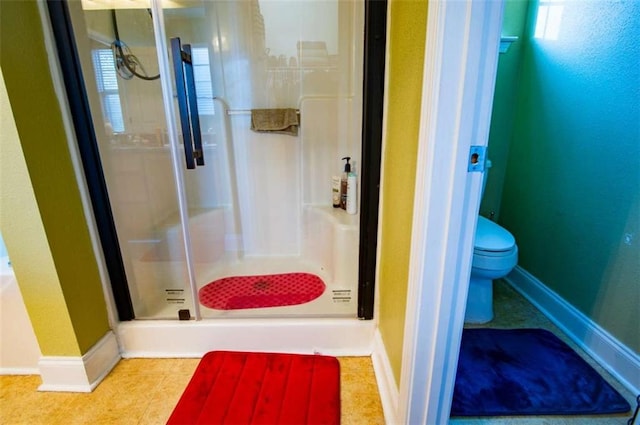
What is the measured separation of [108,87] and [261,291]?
1.26 m

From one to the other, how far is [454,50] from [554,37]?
159cm

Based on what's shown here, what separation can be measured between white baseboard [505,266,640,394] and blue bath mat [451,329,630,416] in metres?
0.08

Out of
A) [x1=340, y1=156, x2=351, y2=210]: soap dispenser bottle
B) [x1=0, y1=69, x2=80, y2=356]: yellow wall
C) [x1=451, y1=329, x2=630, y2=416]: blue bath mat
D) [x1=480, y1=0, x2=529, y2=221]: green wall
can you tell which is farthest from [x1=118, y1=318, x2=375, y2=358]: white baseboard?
[x1=480, y1=0, x2=529, y2=221]: green wall

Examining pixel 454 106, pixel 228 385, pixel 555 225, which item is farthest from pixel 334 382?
pixel 555 225

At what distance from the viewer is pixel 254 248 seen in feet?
7.35

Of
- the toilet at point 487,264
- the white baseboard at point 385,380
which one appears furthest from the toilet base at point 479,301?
the white baseboard at point 385,380

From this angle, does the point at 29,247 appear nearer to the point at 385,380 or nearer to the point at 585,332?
the point at 385,380

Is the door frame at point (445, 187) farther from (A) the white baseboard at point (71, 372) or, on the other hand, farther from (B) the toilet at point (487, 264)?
(A) the white baseboard at point (71, 372)

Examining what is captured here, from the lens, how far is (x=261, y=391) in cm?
128

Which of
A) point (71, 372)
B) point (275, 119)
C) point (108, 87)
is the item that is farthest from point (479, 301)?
point (108, 87)

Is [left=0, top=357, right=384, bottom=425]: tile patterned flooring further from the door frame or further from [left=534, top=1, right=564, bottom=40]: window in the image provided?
[left=534, top=1, right=564, bottom=40]: window

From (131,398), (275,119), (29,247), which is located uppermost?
(275,119)

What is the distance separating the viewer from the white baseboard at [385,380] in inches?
44.0

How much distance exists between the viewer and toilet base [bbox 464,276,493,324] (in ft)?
5.62
